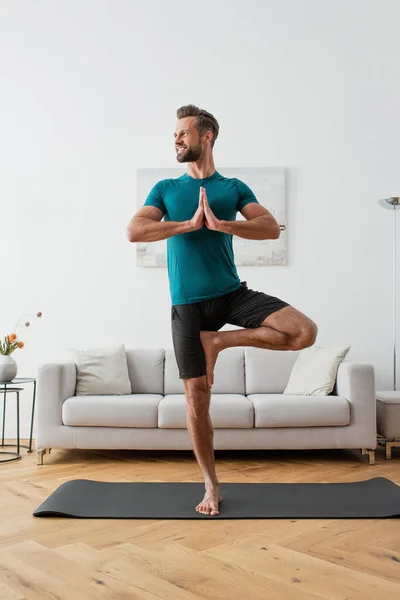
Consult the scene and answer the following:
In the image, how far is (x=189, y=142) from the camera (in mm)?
2816

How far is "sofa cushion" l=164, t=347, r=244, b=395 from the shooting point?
4602 millimetres

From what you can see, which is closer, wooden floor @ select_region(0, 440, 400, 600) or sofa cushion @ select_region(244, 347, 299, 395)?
wooden floor @ select_region(0, 440, 400, 600)

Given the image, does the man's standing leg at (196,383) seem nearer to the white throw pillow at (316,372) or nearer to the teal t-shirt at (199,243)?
the teal t-shirt at (199,243)

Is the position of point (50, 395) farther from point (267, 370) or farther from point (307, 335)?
point (307, 335)

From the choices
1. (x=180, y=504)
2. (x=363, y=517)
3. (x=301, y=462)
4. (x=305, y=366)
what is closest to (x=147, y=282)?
(x=305, y=366)

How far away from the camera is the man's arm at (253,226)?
2.61 metres

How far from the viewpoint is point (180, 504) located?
116 inches

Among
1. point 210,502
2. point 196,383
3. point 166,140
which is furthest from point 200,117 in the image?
point 166,140

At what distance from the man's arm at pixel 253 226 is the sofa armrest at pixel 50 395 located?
6.40ft

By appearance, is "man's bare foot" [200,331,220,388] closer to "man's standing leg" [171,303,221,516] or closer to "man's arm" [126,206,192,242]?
"man's standing leg" [171,303,221,516]

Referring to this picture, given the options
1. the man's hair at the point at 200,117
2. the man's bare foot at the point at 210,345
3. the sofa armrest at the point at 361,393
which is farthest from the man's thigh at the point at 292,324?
the sofa armrest at the point at 361,393

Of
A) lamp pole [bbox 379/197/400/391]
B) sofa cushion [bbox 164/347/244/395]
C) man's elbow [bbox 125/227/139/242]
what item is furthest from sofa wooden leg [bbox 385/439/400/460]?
man's elbow [bbox 125/227/139/242]

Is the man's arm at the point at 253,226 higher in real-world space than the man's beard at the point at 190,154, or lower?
lower

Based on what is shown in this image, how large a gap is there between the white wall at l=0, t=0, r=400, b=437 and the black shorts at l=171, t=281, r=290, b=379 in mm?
2232
